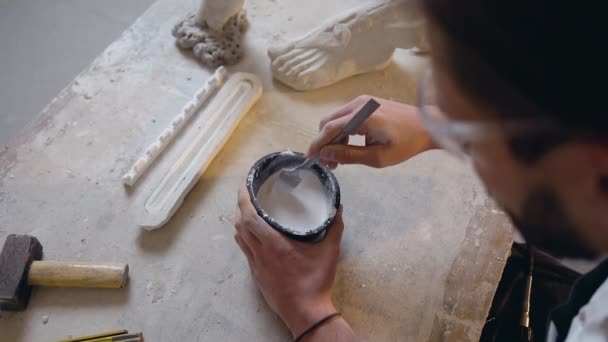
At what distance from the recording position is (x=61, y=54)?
1610 mm

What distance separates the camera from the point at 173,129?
47.3 inches

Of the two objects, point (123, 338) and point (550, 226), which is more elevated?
point (550, 226)

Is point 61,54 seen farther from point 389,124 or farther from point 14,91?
point 389,124

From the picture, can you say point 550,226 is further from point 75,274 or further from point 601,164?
point 75,274

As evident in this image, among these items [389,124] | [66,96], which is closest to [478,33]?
[389,124]

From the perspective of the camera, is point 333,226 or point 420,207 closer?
point 333,226

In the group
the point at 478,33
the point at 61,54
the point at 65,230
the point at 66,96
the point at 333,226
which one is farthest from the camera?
the point at 61,54

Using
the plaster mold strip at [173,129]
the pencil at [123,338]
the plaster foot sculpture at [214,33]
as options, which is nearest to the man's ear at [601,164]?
the pencil at [123,338]

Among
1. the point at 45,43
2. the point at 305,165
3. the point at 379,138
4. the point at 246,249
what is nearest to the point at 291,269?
the point at 246,249

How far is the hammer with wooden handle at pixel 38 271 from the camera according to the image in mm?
961

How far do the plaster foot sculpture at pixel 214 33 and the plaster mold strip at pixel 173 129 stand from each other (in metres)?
0.06

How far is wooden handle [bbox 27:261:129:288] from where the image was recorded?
3.24ft

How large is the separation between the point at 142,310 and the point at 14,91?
0.90 meters

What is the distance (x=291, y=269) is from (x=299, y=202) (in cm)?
14
